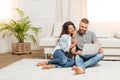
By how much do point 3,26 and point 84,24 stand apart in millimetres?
2930

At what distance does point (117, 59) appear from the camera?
496 centimetres

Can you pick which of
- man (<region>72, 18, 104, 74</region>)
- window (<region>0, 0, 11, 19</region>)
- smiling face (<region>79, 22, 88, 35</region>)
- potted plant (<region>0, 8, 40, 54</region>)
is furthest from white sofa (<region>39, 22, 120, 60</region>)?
window (<region>0, 0, 11, 19</region>)

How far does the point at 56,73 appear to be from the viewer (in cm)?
359

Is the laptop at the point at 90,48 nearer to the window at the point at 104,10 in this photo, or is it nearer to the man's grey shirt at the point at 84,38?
the man's grey shirt at the point at 84,38

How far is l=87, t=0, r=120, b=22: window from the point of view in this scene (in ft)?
20.6

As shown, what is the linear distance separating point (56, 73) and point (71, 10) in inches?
121

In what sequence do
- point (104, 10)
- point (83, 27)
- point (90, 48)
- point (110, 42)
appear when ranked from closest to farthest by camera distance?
1. point (90, 48)
2. point (83, 27)
3. point (110, 42)
4. point (104, 10)

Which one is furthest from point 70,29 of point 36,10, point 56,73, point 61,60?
point 36,10

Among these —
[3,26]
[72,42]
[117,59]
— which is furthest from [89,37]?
[3,26]

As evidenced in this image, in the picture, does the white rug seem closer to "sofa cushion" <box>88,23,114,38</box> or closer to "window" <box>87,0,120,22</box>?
"sofa cushion" <box>88,23,114,38</box>

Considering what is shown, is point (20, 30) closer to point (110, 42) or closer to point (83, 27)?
point (110, 42)

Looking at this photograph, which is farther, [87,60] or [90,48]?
[87,60]

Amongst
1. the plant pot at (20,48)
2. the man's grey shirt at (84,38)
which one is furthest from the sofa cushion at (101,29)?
the plant pot at (20,48)

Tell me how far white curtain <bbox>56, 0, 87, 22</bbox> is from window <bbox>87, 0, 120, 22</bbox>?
0.47 ft
